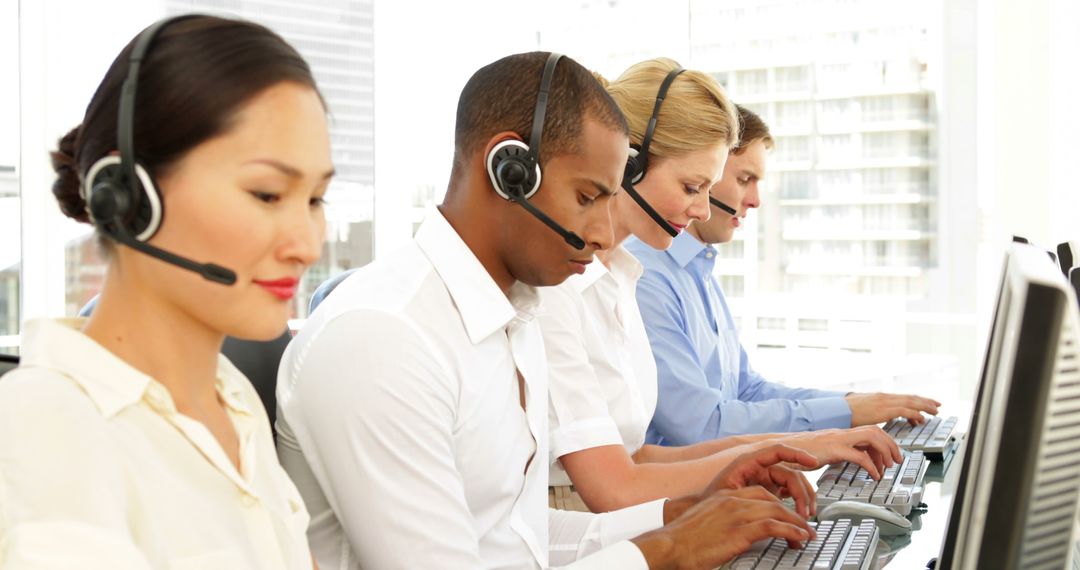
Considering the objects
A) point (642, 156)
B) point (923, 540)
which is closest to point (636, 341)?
point (642, 156)

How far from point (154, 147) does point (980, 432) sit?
64 cm

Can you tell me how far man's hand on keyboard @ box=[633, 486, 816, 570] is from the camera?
1.22m

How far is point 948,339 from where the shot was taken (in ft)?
16.3

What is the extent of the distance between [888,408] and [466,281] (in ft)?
3.98

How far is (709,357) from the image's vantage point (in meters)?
2.31

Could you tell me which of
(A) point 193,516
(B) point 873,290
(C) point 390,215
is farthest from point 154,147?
(B) point 873,290

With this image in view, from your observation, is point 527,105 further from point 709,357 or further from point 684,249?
point 709,357

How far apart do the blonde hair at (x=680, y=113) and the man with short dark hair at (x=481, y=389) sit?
1.94 feet

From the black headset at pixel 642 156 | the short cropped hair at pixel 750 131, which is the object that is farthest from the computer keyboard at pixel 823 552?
the short cropped hair at pixel 750 131

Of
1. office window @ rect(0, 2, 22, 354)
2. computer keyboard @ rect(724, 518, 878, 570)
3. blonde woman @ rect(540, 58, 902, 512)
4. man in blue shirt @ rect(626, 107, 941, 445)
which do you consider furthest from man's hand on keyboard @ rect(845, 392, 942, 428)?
office window @ rect(0, 2, 22, 354)

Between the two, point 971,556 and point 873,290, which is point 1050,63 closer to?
point 873,290

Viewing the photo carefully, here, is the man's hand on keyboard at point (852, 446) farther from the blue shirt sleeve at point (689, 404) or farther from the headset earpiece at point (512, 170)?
the headset earpiece at point (512, 170)

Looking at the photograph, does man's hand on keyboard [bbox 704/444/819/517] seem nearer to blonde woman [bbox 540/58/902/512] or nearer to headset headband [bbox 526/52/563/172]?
blonde woman [bbox 540/58/902/512]

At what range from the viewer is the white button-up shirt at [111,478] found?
2.23 ft
